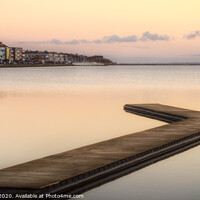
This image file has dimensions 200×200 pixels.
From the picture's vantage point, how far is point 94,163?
845 centimetres

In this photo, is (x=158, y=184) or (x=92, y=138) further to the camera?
(x=92, y=138)

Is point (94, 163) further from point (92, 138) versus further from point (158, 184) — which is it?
point (92, 138)

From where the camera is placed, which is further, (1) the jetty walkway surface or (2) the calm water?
(2) the calm water

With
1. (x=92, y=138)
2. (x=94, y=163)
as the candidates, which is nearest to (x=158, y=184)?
(x=94, y=163)

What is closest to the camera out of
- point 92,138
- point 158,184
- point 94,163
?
point 94,163

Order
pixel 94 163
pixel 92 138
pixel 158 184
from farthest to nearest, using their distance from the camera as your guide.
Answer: pixel 92 138, pixel 158 184, pixel 94 163

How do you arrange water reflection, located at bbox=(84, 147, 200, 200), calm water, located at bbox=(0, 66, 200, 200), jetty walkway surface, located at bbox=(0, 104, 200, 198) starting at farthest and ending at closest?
calm water, located at bbox=(0, 66, 200, 200) → water reflection, located at bbox=(84, 147, 200, 200) → jetty walkway surface, located at bbox=(0, 104, 200, 198)

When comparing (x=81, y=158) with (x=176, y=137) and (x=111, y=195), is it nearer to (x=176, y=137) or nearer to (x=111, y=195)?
(x=111, y=195)

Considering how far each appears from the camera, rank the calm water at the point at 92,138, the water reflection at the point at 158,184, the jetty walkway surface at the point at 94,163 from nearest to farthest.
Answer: the jetty walkway surface at the point at 94,163 → the water reflection at the point at 158,184 → the calm water at the point at 92,138

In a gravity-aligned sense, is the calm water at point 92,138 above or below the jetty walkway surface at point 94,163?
below

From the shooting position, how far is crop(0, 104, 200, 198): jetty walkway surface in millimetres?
7090

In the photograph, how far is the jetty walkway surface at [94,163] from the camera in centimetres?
709

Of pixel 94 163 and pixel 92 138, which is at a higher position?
pixel 94 163

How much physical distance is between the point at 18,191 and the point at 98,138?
24.6 ft
